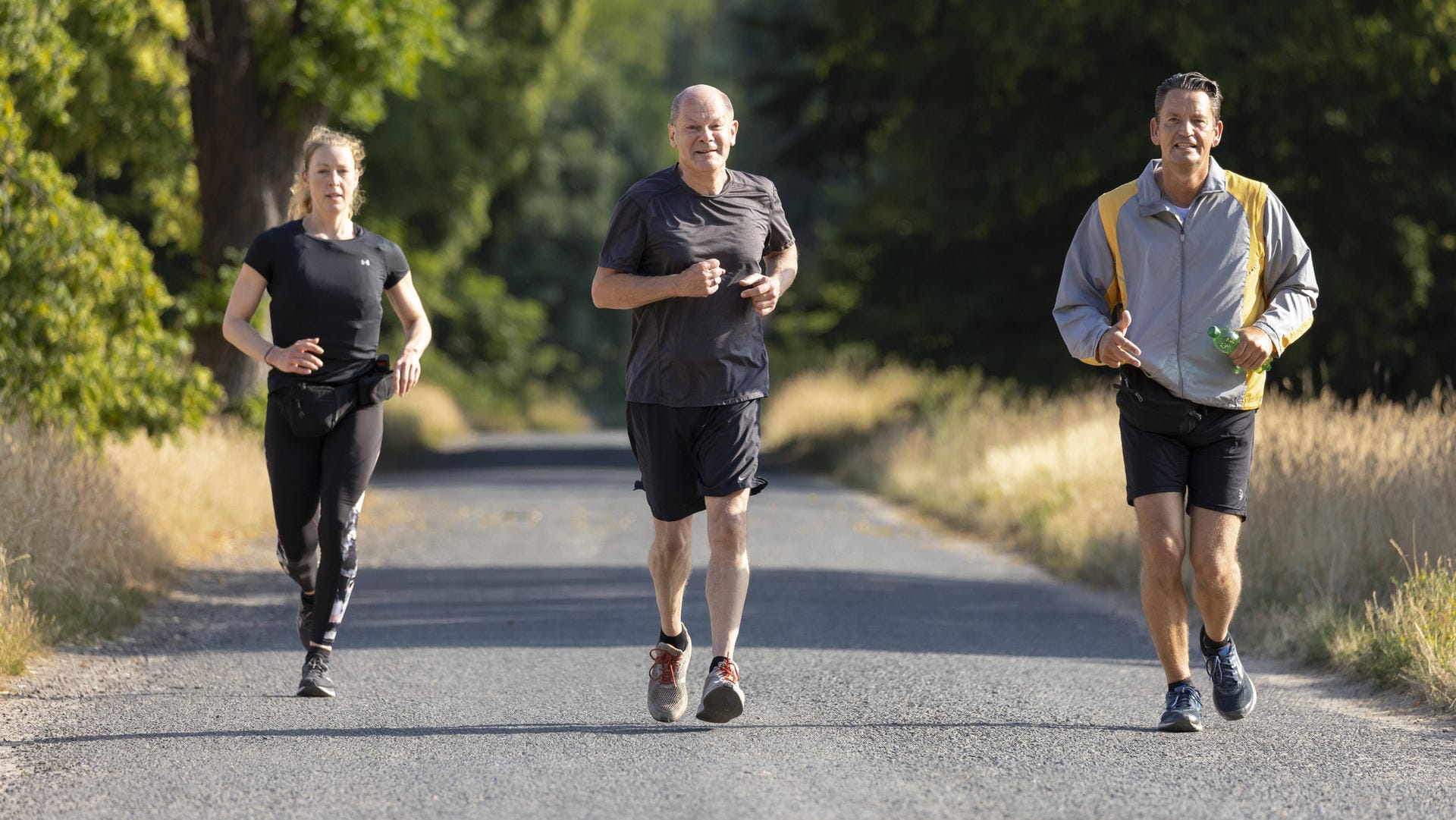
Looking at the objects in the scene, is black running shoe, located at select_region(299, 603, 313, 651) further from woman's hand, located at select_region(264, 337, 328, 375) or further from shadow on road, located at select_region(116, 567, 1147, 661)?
shadow on road, located at select_region(116, 567, 1147, 661)

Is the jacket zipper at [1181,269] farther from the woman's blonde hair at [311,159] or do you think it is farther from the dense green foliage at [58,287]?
the dense green foliage at [58,287]

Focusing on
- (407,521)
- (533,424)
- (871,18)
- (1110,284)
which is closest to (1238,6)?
(871,18)

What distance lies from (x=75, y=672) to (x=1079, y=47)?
14.2 metres

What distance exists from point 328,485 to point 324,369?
429 millimetres

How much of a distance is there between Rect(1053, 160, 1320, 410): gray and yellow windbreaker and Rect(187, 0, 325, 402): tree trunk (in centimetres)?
1132

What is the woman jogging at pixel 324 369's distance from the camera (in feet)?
23.4

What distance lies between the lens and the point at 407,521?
15844 mm

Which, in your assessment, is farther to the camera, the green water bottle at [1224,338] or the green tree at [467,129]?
the green tree at [467,129]

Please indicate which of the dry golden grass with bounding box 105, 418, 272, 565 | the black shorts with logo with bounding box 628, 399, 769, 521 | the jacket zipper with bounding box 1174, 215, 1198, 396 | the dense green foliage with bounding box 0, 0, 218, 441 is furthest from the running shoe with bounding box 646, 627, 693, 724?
the dense green foliage with bounding box 0, 0, 218, 441

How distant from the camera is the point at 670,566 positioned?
663 cm

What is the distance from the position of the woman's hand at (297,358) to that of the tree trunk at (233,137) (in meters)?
9.82

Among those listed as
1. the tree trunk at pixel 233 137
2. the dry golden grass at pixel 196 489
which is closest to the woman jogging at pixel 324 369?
the dry golden grass at pixel 196 489

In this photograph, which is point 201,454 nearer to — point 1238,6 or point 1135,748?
point 1135,748

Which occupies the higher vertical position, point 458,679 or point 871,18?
point 871,18
